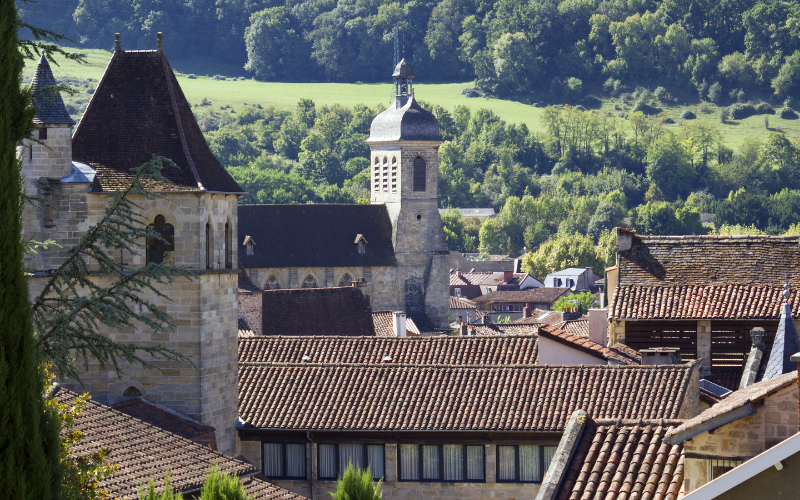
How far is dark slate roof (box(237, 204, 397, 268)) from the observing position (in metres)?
80.9

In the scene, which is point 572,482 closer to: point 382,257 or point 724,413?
point 724,413

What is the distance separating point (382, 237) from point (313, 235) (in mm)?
4743

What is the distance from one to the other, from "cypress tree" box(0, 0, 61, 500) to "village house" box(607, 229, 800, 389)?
23.5 meters

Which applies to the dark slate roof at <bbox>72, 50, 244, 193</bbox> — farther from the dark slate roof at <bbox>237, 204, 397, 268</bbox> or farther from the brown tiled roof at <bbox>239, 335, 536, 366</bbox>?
the dark slate roof at <bbox>237, 204, 397, 268</bbox>

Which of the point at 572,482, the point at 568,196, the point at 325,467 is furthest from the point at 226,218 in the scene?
the point at 568,196

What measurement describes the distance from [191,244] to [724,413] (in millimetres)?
14162

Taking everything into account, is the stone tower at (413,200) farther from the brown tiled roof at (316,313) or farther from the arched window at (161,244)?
the arched window at (161,244)

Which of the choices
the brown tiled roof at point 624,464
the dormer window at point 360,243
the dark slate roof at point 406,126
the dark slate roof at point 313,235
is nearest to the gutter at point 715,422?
the brown tiled roof at point 624,464

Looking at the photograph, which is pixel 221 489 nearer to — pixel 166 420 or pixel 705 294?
pixel 166 420

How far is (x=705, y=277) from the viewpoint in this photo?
33.7m

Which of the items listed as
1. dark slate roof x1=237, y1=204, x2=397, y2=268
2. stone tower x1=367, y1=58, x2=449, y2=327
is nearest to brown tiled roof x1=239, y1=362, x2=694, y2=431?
dark slate roof x1=237, y1=204, x2=397, y2=268

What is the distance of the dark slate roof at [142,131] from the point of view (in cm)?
2605

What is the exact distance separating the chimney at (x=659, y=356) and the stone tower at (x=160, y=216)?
9.40m

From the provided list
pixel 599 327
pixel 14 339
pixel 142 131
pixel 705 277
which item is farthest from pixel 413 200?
pixel 14 339
